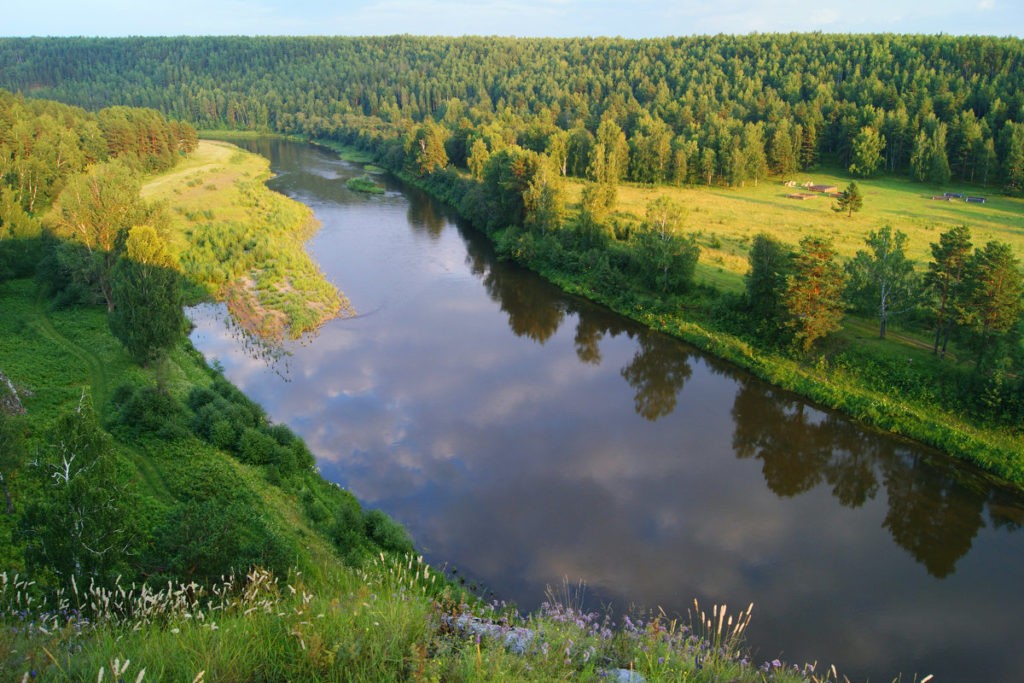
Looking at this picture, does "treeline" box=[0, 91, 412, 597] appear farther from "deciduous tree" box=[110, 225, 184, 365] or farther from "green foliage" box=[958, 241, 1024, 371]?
"green foliage" box=[958, 241, 1024, 371]

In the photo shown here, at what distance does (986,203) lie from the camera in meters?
59.2

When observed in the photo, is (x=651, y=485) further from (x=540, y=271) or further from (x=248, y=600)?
(x=540, y=271)

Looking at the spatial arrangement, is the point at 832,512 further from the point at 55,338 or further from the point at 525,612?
the point at 55,338

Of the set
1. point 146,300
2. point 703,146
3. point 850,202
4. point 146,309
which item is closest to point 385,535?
point 146,309

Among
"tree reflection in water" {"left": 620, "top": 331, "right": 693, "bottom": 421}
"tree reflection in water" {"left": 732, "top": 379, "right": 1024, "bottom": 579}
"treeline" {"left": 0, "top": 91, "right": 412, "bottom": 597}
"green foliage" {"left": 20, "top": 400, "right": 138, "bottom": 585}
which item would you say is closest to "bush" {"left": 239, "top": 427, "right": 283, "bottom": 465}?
"treeline" {"left": 0, "top": 91, "right": 412, "bottom": 597}

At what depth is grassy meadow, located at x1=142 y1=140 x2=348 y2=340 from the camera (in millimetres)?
35469

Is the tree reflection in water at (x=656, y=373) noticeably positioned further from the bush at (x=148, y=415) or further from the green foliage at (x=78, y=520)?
the green foliage at (x=78, y=520)

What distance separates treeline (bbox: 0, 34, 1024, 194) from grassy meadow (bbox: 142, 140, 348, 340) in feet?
72.7

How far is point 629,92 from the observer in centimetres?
10775

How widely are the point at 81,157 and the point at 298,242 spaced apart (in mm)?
26727

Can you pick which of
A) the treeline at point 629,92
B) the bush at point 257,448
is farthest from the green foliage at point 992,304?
the treeline at point 629,92

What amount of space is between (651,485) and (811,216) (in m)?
42.6

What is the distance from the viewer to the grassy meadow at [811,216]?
43.3 metres

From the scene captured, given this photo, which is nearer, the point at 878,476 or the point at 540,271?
the point at 878,476
